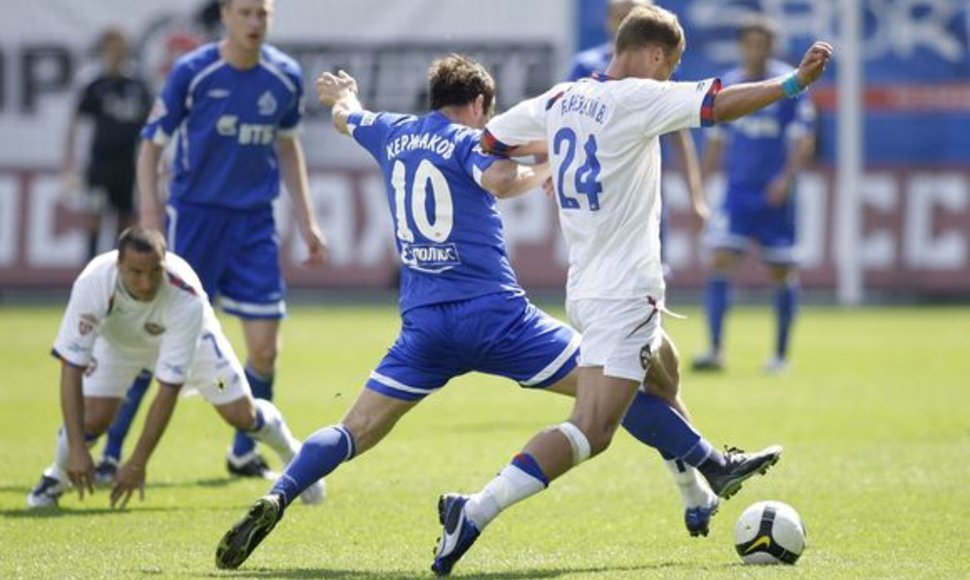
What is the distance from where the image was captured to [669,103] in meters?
7.56

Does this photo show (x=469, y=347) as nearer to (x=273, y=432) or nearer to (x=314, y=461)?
(x=314, y=461)

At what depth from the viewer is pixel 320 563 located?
26.1 feet

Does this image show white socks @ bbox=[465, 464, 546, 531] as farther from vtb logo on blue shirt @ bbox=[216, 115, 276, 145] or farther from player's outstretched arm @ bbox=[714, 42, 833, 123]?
vtb logo on blue shirt @ bbox=[216, 115, 276, 145]

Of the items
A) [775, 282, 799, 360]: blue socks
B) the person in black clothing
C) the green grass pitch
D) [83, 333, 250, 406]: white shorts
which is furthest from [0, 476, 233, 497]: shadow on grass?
the person in black clothing

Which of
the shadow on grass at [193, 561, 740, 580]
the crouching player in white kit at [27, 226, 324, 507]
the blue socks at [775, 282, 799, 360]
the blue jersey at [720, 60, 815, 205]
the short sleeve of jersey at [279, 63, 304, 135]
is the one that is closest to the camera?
the shadow on grass at [193, 561, 740, 580]

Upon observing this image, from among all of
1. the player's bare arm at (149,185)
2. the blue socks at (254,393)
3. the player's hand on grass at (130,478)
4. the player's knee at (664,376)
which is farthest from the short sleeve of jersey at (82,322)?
the player's knee at (664,376)

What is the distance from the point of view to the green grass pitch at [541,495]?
26.1 feet

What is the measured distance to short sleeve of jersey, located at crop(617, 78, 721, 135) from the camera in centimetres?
744

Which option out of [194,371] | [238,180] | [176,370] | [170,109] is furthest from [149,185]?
[176,370]

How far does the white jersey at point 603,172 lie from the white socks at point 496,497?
81 centimetres

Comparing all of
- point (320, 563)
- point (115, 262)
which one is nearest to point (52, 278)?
point (115, 262)

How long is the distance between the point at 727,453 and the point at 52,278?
1613cm

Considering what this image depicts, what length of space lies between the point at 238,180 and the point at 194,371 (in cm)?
172

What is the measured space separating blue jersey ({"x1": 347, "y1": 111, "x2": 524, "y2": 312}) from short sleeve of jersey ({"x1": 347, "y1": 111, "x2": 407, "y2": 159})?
14 cm
